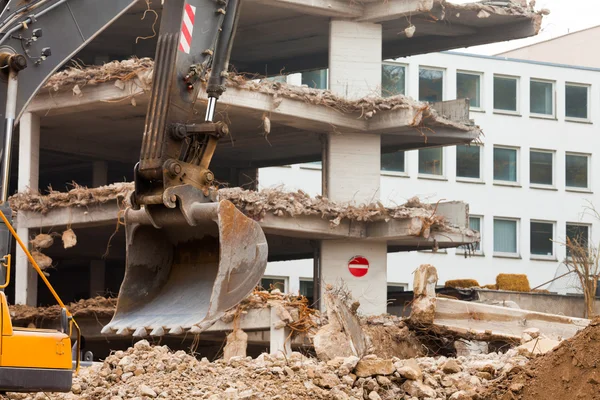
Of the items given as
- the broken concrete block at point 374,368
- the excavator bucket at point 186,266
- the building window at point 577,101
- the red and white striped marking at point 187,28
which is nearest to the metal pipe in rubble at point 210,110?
the red and white striped marking at point 187,28

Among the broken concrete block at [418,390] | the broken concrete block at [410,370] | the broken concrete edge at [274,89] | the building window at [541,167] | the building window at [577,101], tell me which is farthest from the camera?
the building window at [577,101]

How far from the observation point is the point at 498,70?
57.0 metres

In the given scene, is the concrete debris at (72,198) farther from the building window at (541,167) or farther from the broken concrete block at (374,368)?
the building window at (541,167)

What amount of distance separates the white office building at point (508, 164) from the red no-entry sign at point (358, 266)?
23.3 meters

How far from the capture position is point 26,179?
2950 centimetres

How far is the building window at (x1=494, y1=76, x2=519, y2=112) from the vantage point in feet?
187

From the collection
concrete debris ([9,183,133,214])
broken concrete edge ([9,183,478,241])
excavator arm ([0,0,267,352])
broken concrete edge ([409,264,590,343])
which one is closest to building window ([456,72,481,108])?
broken concrete edge ([9,183,478,241])

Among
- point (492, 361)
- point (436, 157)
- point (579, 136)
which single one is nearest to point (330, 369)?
point (492, 361)

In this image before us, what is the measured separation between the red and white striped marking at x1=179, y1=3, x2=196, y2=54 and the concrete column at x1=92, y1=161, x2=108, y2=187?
24.5 meters

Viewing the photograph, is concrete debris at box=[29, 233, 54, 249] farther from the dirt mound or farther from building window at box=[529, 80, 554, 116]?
building window at box=[529, 80, 554, 116]

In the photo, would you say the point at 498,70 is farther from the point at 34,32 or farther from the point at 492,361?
the point at 34,32

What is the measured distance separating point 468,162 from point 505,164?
2.06 meters

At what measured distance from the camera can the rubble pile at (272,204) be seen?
27547 millimetres

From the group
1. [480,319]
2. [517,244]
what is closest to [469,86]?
[517,244]
